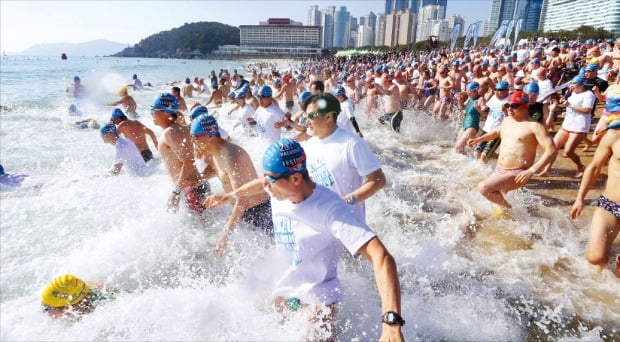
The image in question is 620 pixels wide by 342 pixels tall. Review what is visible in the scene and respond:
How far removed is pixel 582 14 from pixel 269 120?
127744 millimetres

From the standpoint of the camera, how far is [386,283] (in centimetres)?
159

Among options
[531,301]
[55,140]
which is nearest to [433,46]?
[55,140]

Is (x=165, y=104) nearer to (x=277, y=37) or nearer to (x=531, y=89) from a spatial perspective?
(x=531, y=89)

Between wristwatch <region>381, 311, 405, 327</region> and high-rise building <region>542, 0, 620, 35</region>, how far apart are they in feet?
330

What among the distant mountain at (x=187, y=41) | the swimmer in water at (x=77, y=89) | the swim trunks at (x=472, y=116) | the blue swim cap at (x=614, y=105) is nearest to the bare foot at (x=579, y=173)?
the swim trunks at (x=472, y=116)

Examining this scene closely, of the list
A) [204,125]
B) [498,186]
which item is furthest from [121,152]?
[498,186]

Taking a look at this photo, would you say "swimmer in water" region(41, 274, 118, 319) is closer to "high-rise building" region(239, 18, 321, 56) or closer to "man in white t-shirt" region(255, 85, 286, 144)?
"man in white t-shirt" region(255, 85, 286, 144)

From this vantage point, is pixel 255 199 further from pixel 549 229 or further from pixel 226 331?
pixel 549 229

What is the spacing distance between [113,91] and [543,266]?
26.5 meters

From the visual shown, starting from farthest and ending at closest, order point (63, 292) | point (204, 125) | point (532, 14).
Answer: point (532, 14) < point (204, 125) < point (63, 292)

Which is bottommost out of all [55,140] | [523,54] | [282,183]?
[55,140]

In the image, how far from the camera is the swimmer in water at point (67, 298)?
275 centimetres

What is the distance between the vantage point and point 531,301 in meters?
3.21

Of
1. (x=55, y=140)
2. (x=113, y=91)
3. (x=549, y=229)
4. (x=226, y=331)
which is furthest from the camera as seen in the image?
(x=113, y=91)
